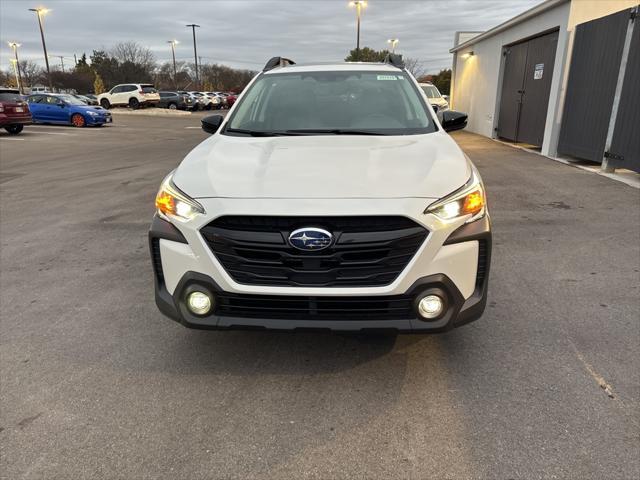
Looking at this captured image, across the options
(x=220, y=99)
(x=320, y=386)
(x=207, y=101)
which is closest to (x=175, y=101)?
(x=207, y=101)

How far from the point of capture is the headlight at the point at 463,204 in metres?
2.51

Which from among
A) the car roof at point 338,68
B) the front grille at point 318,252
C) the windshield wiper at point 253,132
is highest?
the car roof at point 338,68

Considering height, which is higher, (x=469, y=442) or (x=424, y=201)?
(x=424, y=201)

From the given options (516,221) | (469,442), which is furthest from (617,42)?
(469,442)

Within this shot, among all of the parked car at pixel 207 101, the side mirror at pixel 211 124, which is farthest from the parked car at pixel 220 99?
the side mirror at pixel 211 124

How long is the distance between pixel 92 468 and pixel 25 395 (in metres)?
0.85

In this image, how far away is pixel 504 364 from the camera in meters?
3.03

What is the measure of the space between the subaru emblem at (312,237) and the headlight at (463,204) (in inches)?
20.5

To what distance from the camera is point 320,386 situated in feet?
9.29

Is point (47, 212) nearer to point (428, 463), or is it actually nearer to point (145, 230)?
point (145, 230)

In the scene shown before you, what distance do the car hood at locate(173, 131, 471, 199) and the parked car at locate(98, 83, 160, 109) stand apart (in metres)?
36.7

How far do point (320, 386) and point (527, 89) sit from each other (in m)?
13.5

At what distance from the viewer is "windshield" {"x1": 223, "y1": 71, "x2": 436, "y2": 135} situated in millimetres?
3719

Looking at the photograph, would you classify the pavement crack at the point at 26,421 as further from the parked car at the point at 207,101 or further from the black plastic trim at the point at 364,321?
the parked car at the point at 207,101
